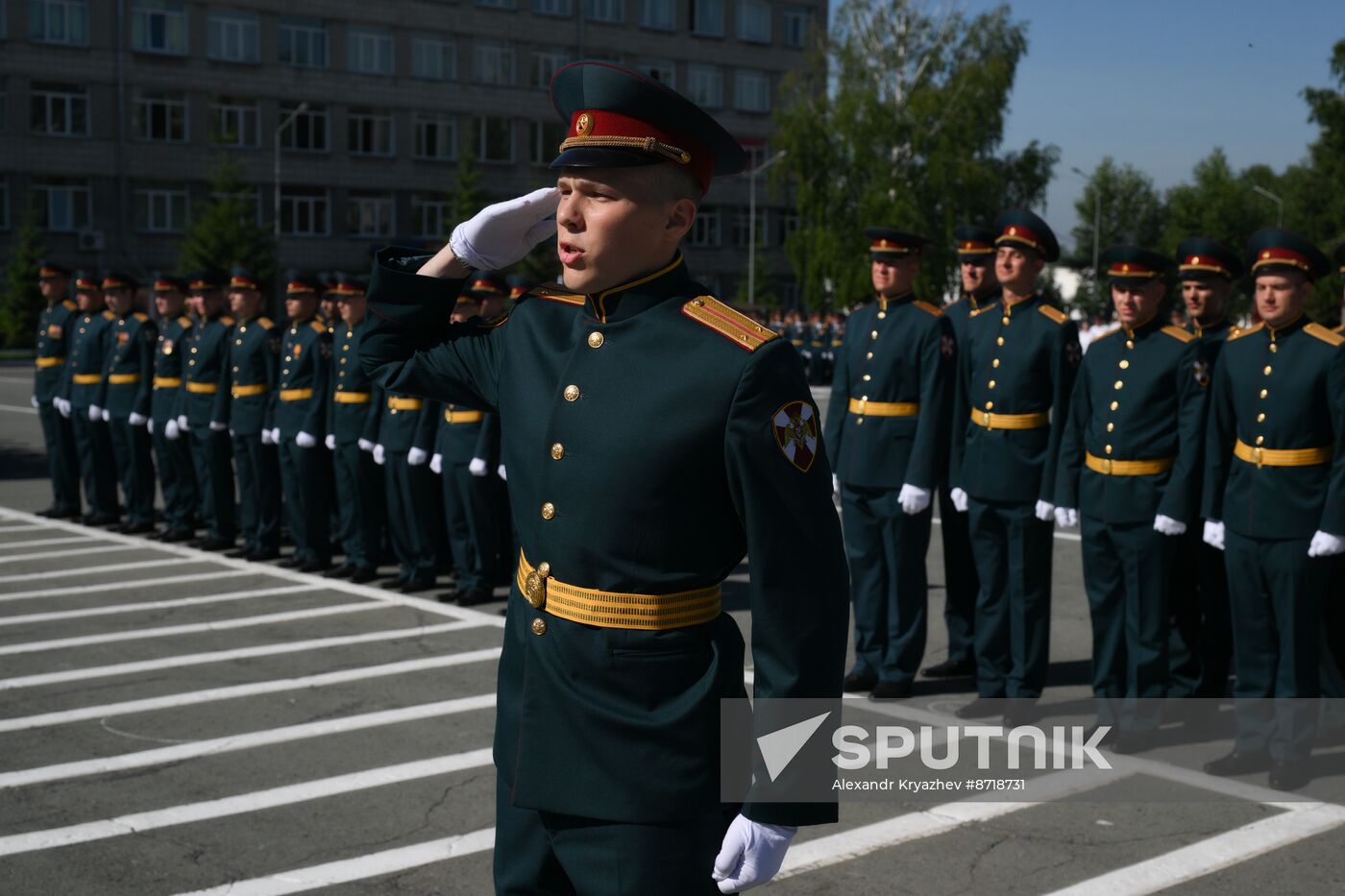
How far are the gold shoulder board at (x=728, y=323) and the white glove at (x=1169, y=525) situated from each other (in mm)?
4137

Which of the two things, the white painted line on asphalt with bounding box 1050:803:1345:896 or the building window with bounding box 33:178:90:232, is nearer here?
the white painted line on asphalt with bounding box 1050:803:1345:896

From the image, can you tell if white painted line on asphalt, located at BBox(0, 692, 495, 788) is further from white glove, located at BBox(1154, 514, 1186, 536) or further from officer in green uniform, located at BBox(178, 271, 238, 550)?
officer in green uniform, located at BBox(178, 271, 238, 550)

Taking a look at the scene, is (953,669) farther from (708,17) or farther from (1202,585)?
(708,17)

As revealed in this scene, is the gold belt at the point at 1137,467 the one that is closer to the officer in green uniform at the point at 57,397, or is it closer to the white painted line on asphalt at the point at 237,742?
the white painted line on asphalt at the point at 237,742

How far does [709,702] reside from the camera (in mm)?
2943

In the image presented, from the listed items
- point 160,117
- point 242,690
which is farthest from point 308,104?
point 242,690

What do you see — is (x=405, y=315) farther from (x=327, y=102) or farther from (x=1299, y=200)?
(x=1299, y=200)

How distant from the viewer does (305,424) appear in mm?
11055

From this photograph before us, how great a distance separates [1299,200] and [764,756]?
54.9m

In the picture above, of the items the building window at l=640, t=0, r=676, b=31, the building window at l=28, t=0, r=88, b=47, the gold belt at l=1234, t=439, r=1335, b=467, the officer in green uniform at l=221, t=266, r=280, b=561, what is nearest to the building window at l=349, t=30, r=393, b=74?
the building window at l=28, t=0, r=88, b=47

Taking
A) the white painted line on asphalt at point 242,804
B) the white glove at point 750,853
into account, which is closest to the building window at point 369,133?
the white painted line on asphalt at point 242,804

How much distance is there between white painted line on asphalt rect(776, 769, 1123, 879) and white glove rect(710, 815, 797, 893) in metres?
2.25

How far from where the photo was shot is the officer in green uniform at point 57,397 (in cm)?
1357

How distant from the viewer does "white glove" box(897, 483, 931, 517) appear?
7.36 m
